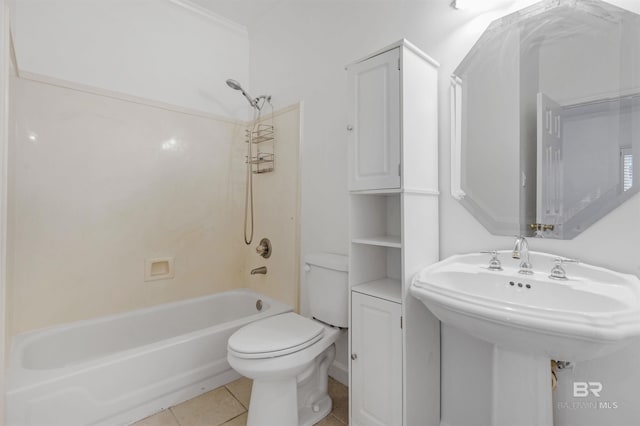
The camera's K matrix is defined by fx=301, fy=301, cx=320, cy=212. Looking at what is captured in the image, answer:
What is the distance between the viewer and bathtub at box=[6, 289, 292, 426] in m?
1.33

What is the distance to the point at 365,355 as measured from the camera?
1.38 meters

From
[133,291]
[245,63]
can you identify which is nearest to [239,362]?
[133,291]

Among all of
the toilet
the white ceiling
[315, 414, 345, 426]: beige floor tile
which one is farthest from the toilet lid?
the white ceiling

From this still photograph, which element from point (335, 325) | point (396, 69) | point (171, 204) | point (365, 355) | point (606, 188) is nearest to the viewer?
point (606, 188)

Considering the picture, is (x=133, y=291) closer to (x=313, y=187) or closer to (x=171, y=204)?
(x=171, y=204)

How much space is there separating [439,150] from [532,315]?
0.87m

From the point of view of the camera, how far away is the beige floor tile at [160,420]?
1544mm

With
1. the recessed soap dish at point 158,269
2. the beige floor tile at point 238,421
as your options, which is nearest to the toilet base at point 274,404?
the beige floor tile at point 238,421

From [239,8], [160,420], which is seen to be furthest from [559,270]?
[239,8]

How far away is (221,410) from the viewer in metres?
1.65

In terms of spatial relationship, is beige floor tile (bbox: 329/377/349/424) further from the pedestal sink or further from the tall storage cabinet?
the pedestal sink

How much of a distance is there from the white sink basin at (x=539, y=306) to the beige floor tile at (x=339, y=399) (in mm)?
962

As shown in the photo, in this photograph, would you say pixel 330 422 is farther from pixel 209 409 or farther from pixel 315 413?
pixel 209 409

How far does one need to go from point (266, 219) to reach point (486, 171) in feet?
5.44
